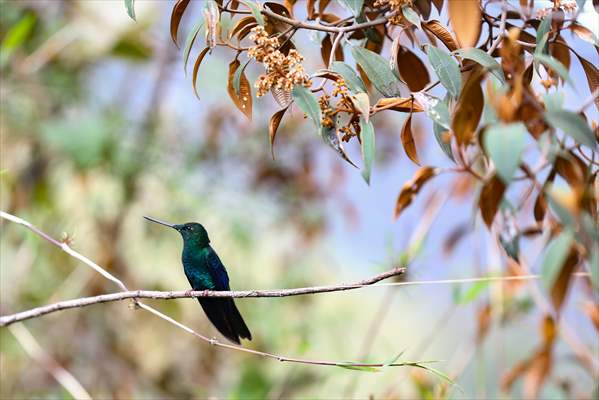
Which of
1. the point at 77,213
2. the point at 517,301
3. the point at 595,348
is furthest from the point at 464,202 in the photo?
the point at 77,213

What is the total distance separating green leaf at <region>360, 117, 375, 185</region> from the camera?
91cm

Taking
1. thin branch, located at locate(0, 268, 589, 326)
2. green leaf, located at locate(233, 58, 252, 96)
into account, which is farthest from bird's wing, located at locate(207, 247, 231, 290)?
green leaf, located at locate(233, 58, 252, 96)

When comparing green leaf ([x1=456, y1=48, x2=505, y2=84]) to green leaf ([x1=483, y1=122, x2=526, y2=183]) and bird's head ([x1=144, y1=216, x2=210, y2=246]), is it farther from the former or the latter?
bird's head ([x1=144, y1=216, x2=210, y2=246])

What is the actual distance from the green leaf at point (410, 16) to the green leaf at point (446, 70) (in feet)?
0.16

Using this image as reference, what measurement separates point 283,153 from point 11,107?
149 centimetres

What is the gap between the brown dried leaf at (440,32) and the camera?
1078mm

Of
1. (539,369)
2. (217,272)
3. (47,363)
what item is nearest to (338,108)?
(217,272)

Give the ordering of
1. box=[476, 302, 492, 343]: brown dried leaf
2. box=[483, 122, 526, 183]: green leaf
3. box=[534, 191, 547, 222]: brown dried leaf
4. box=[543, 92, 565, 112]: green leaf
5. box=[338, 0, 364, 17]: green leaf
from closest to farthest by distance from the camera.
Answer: box=[483, 122, 526, 183]: green leaf, box=[543, 92, 565, 112]: green leaf, box=[338, 0, 364, 17]: green leaf, box=[534, 191, 547, 222]: brown dried leaf, box=[476, 302, 492, 343]: brown dried leaf

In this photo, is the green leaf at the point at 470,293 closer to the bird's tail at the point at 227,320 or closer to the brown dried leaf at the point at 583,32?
the bird's tail at the point at 227,320

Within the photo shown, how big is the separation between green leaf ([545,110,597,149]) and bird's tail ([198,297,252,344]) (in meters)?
0.70

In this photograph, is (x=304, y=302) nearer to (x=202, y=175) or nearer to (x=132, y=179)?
(x=202, y=175)

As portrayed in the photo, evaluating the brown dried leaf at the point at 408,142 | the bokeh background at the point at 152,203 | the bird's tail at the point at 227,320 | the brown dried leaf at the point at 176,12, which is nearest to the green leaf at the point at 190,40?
the brown dried leaf at the point at 176,12

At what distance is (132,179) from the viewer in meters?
3.76

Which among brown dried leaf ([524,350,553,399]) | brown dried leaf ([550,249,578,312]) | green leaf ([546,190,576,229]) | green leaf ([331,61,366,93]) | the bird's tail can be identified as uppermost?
green leaf ([331,61,366,93])
